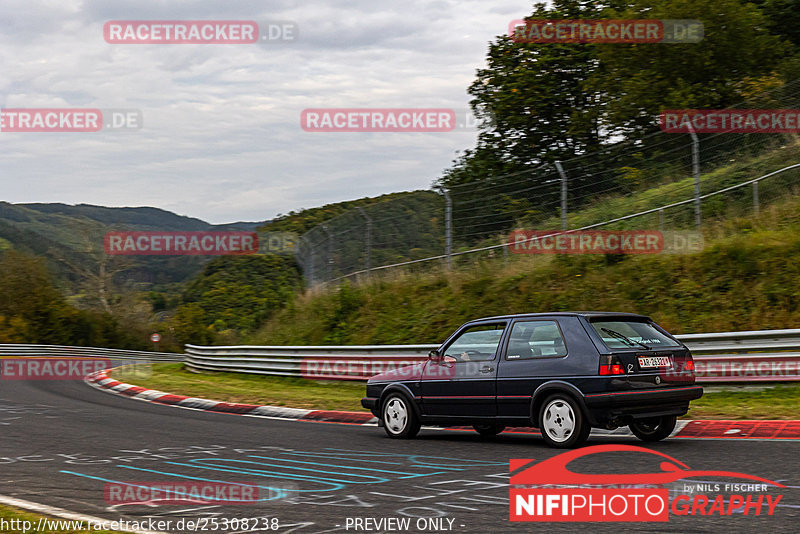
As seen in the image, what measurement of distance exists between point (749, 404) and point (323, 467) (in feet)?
21.8

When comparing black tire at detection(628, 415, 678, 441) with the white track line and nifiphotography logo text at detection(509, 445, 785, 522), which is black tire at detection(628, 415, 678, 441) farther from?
the white track line

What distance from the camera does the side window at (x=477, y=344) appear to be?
400 inches

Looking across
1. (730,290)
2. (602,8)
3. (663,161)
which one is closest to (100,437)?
(730,290)

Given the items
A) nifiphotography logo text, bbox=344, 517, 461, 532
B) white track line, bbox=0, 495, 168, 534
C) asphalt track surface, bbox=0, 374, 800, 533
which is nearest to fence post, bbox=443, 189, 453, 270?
asphalt track surface, bbox=0, 374, 800, 533

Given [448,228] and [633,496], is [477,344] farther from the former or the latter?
[448,228]

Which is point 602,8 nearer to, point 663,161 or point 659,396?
point 663,161

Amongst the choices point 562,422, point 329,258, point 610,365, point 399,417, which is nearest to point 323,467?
point 562,422

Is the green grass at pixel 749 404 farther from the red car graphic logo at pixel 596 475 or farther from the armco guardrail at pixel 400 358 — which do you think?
the red car graphic logo at pixel 596 475

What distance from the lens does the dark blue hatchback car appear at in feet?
28.9

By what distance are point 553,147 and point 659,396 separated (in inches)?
926

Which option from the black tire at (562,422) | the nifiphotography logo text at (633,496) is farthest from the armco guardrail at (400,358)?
the nifiphotography logo text at (633,496)

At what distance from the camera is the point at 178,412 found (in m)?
14.8

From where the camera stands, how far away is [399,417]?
1080 centimetres

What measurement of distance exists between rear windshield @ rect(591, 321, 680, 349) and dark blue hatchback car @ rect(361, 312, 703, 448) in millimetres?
15
